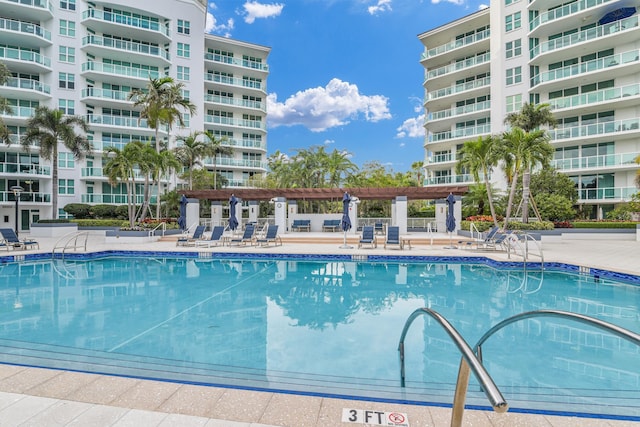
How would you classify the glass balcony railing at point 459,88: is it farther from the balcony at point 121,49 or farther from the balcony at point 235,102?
the balcony at point 121,49

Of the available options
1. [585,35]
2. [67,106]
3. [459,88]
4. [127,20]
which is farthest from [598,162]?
[67,106]

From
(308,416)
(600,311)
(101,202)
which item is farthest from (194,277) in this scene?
(101,202)

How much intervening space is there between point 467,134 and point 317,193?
59.5 feet

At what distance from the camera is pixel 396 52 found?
90688 millimetres

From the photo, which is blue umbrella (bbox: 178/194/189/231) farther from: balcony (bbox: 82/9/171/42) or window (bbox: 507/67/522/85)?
window (bbox: 507/67/522/85)

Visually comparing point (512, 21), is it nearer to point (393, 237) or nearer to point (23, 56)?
point (393, 237)

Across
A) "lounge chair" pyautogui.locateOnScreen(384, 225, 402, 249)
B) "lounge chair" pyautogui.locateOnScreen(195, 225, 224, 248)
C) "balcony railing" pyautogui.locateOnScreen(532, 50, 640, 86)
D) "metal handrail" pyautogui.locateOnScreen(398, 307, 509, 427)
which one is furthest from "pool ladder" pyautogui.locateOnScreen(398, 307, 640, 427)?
"balcony railing" pyautogui.locateOnScreen(532, 50, 640, 86)

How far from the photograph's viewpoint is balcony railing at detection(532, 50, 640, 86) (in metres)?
25.5

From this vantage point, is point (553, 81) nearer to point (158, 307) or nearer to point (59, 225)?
point (158, 307)

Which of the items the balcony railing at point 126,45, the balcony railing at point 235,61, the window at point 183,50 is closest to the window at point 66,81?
the balcony railing at point 126,45

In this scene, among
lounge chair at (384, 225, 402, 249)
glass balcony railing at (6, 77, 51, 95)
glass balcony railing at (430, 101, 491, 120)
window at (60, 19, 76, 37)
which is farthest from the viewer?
glass balcony railing at (430, 101, 491, 120)

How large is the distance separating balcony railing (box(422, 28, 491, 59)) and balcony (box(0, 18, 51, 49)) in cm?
3608

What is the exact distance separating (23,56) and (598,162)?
47384mm

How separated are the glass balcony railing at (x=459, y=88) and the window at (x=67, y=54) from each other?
34.7 metres
